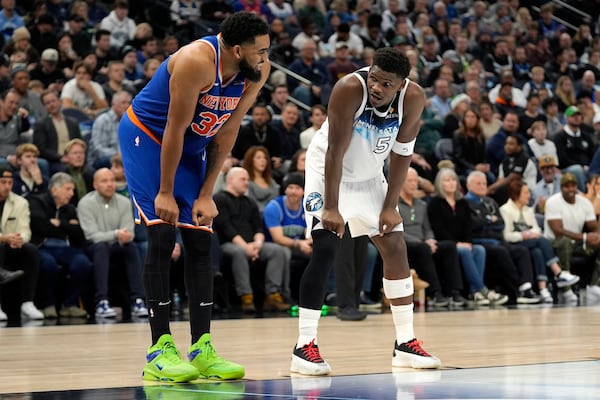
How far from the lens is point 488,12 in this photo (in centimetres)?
1947

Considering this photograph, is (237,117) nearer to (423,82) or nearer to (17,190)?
(17,190)

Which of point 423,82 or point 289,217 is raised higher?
point 423,82

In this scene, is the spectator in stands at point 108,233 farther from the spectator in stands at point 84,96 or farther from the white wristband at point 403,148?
the white wristband at point 403,148

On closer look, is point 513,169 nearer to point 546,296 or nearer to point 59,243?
point 546,296

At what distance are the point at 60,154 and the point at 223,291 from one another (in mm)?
2082

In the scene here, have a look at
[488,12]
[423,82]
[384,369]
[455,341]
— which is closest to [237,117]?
[384,369]

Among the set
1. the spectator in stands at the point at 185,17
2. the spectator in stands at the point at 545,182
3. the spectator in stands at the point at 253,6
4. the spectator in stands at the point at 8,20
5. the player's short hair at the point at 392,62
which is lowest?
the spectator in stands at the point at 545,182

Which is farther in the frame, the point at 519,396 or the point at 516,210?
the point at 516,210

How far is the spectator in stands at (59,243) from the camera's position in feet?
29.4

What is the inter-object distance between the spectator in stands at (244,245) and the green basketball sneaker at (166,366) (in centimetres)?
524

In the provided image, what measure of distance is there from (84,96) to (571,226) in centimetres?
575

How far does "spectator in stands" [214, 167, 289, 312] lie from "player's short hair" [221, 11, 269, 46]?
5434mm

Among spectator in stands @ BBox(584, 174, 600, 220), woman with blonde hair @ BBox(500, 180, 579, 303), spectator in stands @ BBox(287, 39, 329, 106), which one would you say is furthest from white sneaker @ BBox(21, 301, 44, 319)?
spectator in stands @ BBox(584, 174, 600, 220)

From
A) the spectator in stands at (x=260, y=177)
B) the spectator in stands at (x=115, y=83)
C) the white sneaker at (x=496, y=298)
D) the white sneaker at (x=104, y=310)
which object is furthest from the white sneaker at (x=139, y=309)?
the white sneaker at (x=496, y=298)
